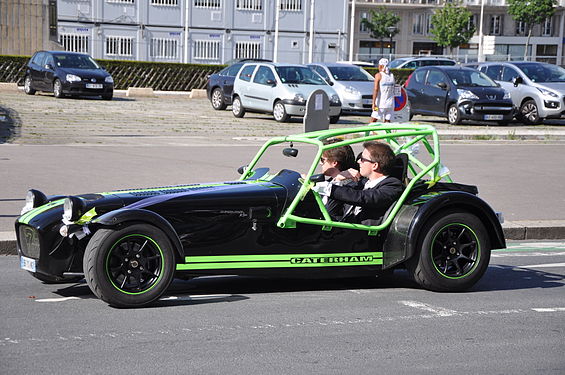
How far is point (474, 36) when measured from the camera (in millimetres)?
77750

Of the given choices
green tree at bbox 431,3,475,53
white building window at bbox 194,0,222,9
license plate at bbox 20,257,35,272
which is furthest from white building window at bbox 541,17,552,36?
license plate at bbox 20,257,35,272

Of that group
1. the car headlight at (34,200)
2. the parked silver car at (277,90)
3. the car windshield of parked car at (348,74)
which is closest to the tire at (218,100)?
the parked silver car at (277,90)

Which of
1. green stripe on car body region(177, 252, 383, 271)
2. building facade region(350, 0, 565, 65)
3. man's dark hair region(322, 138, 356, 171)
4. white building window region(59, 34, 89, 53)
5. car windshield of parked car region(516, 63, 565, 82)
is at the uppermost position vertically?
building facade region(350, 0, 565, 65)

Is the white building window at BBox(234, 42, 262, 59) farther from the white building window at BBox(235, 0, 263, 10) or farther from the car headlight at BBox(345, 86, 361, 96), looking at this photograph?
the car headlight at BBox(345, 86, 361, 96)

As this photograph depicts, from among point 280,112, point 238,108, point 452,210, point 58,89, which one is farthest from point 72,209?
point 58,89

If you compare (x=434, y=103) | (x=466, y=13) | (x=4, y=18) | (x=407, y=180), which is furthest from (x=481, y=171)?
(x=466, y=13)

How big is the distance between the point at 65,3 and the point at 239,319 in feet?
155

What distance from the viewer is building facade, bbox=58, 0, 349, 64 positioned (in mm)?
51844

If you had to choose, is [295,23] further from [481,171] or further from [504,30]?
[481,171]

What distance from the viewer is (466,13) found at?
6881 cm

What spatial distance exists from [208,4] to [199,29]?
159 centimetres

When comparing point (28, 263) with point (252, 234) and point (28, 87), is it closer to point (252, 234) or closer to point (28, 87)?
point (252, 234)

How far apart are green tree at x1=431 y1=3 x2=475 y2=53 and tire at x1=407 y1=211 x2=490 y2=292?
63.9 m

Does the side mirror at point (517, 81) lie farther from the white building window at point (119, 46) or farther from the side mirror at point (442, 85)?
the white building window at point (119, 46)
